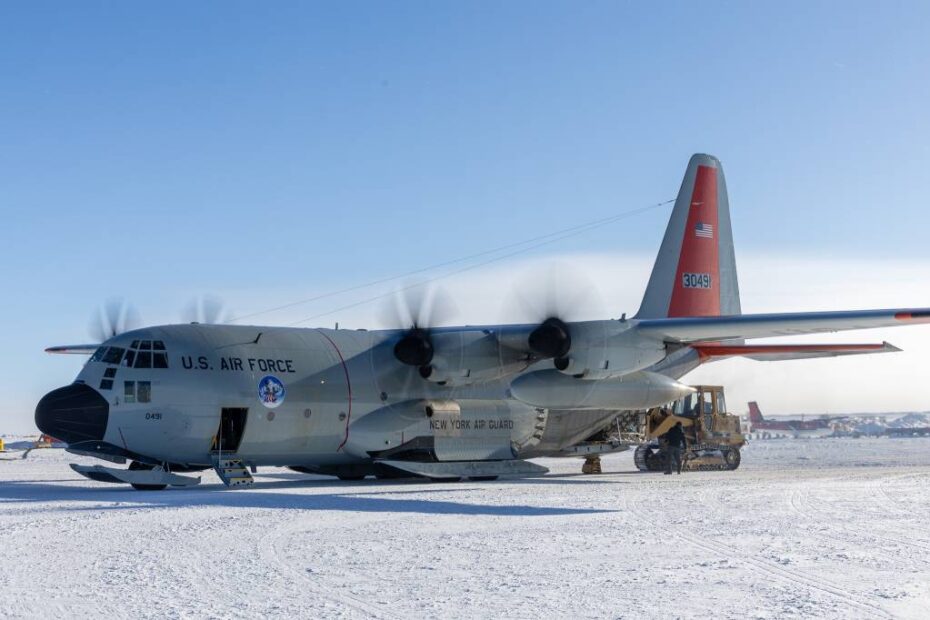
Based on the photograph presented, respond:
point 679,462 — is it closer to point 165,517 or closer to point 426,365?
point 426,365

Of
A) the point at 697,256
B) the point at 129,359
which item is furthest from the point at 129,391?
the point at 697,256

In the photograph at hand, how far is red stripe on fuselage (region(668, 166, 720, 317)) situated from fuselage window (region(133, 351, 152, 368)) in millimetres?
12843

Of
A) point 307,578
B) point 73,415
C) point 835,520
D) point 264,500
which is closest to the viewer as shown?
point 307,578

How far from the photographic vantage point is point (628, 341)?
805 inches

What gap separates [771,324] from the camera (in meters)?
19.8

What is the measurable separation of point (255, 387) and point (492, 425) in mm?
5637

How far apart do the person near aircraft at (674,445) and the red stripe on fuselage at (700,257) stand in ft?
10.4

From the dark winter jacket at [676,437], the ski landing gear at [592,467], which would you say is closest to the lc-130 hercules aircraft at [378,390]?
the ski landing gear at [592,467]

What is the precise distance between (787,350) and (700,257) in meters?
4.02

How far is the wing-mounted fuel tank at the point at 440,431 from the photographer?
72.2 ft

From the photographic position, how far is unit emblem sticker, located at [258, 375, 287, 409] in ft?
66.9

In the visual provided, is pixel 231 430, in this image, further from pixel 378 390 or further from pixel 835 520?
pixel 835 520

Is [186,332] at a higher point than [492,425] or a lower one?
higher

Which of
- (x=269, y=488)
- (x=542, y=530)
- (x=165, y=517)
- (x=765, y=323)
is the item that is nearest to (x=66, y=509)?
(x=165, y=517)
